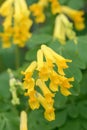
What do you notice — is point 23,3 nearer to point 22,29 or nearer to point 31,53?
point 22,29

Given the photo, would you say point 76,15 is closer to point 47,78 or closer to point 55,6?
point 55,6

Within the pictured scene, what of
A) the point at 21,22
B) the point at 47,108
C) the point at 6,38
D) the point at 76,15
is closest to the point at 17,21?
the point at 21,22

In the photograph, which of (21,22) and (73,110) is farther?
(21,22)

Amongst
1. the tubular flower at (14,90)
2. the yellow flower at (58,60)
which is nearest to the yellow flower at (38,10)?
the tubular flower at (14,90)

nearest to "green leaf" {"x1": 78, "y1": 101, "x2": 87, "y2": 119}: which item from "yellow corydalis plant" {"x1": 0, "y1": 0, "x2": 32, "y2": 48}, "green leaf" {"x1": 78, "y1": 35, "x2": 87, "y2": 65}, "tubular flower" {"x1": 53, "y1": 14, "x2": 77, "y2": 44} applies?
"green leaf" {"x1": 78, "y1": 35, "x2": 87, "y2": 65}

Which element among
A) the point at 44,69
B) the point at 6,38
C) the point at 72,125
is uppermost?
the point at 44,69

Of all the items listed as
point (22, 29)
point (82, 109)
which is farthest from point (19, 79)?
point (22, 29)

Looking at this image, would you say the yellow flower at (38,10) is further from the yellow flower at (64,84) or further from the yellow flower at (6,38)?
the yellow flower at (64,84)
